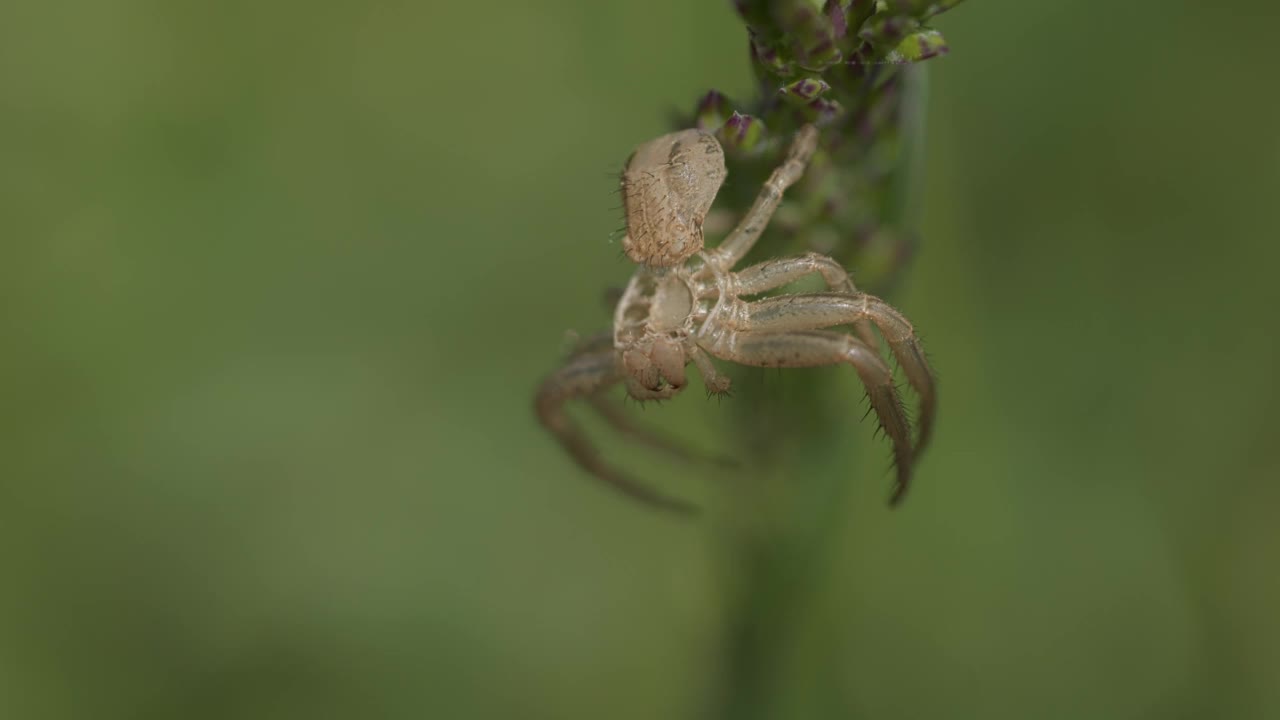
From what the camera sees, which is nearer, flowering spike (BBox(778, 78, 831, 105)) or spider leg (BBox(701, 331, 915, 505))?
flowering spike (BBox(778, 78, 831, 105))

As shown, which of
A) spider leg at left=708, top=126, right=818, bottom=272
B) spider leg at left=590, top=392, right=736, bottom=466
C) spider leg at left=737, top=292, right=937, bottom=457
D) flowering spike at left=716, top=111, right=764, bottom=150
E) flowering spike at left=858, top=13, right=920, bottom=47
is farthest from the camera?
spider leg at left=590, top=392, right=736, bottom=466

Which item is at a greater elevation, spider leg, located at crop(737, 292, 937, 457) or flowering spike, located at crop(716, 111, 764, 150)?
flowering spike, located at crop(716, 111, 764, 150)

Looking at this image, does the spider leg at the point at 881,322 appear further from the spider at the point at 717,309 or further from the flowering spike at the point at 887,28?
the flowering spike at the point at 887,28

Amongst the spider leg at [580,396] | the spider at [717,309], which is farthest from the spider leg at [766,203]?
the spider leg at [580,396]

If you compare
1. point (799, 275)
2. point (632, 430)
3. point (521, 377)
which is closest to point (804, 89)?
point (799, 275)

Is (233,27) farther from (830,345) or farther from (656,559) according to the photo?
(830,345)

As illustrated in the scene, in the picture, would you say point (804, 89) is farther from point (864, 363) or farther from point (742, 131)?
point (864, 363)

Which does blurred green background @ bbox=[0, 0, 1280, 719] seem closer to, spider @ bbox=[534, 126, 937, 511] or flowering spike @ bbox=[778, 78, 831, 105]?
spider @ bbox=[534, 126, 937, 511]

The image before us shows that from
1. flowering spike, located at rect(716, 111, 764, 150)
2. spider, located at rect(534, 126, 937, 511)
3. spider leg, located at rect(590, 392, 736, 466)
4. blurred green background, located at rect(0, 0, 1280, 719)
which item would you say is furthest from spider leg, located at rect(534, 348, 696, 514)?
flowering spike, located at rect(716, 111, 764, 150)

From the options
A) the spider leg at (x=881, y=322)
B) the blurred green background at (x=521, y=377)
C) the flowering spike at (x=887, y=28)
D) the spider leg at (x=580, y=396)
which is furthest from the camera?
the blurred green background at (x=521, y=377)
